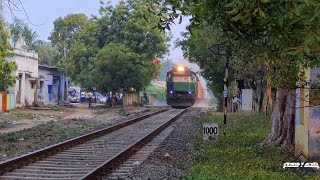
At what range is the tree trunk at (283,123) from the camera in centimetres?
1466

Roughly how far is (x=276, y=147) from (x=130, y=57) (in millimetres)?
37908

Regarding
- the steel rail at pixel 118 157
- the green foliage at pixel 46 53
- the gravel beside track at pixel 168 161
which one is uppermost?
the green foliage at pixel 46 53

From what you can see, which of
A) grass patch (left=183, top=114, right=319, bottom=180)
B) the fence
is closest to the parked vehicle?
the fence

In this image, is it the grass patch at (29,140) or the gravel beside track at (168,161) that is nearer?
the gravel beside track at (168,161)

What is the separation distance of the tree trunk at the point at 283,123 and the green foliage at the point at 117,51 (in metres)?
35.3

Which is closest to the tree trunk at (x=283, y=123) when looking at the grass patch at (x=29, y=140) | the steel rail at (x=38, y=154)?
the steel rail at (x=38, y=154)

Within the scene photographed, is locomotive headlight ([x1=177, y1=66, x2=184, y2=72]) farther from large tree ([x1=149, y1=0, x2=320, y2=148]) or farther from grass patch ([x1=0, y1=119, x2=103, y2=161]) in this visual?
large tree ([x1=149, y1=0, x2=320, y2=148])

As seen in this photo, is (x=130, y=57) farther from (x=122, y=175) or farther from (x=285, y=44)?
(x=285, y=44)

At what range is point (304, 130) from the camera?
1215 centimetres

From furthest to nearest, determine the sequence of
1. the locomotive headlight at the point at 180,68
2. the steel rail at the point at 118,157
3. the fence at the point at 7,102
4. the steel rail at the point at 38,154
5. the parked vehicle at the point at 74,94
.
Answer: the parked vehicle at the point at 74,94 → the locomotive headlight at the point at 180,68 → the fence at the point at 7,102 → the steel rail at the point at 38,154 → the steel rail at the point at 118,157

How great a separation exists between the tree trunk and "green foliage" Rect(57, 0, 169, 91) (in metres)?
35.3

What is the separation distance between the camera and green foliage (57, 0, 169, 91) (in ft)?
170

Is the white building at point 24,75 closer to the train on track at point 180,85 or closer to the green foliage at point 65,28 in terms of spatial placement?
the train on track at point 180,85

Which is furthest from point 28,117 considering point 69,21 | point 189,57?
point 69,21
